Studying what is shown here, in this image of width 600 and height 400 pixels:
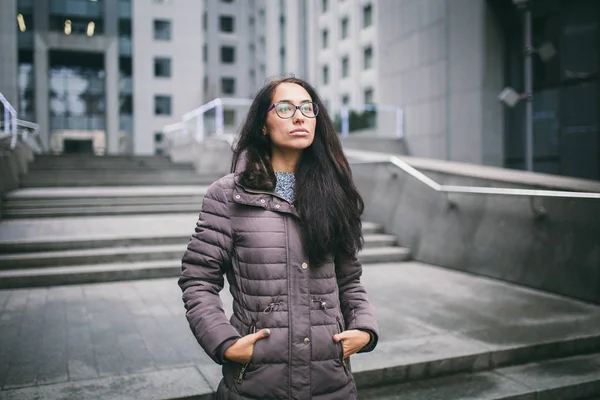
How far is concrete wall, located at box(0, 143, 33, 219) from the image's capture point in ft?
33.3

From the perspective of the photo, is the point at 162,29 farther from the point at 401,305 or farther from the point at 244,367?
the point at 244,367

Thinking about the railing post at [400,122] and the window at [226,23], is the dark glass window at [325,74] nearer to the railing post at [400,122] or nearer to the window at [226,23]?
the window at [226,23]

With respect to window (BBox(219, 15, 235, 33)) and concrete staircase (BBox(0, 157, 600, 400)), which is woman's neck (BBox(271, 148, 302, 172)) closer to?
concrete staircase (BBox(0, 157, 600, 400))

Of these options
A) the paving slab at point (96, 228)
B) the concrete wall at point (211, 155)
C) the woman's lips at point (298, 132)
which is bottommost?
the paving slab at point (96, 228)

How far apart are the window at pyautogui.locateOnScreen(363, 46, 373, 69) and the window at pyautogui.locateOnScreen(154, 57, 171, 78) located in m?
14.7

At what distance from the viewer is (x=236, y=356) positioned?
6.16 ft

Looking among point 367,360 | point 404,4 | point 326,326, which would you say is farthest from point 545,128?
point 326,326

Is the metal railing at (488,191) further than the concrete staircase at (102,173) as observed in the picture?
No

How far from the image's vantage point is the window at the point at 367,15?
3928 cm

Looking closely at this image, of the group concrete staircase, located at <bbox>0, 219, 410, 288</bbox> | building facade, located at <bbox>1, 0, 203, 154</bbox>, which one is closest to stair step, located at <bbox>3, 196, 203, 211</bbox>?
concrete staircase, located at <bbox>0, 219, 410, 288</bbox>

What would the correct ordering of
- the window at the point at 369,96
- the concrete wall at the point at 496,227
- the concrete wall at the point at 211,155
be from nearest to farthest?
1. the concrete wall at the point at 496,227
2. the concrete wall at the point at 211,155
3. the window at the point at 369,96

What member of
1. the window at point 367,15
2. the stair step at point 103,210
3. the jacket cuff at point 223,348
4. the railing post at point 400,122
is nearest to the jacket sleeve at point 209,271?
the jacket cuff at point 223,348

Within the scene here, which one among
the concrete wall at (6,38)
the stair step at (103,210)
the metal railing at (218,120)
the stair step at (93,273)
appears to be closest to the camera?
the stair step at (93,273)

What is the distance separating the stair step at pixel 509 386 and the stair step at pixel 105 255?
400cm
